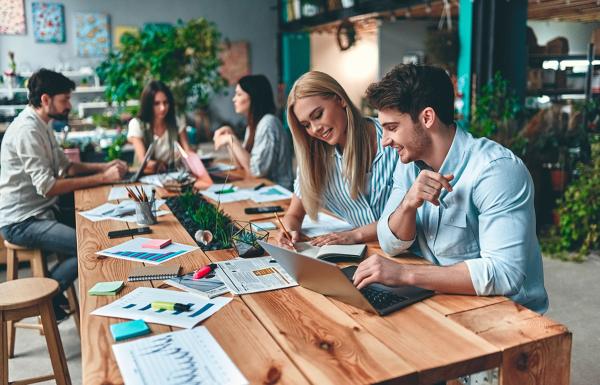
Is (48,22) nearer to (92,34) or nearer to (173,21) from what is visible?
(92,34)

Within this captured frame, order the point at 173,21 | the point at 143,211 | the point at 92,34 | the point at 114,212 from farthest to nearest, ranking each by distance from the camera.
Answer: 1. the point at 173,21
2. the point at 92,34
3. the point at 114,212
4. the point at 143,211

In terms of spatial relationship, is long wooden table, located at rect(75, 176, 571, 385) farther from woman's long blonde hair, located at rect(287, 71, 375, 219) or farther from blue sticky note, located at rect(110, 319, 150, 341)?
woman's long blonde hair, located at rect(287, 71, 375, 219)

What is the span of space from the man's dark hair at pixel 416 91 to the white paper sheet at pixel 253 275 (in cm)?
61

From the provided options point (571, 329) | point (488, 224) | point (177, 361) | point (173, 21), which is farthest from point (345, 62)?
point (177, 361)

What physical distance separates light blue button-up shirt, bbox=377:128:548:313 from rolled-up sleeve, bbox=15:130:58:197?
217 cm

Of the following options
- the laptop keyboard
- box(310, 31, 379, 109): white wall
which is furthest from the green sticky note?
box(310, 31, 379, 109): white wall

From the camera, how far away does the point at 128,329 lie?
4.52 feet

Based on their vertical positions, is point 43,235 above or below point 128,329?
below

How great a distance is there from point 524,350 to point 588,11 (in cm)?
446

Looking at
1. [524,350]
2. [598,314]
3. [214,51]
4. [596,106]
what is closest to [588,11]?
[596,106]

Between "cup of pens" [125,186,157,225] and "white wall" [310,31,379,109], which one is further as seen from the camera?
"white wall" [310,31,379,109]

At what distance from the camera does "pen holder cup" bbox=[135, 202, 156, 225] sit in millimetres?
2518

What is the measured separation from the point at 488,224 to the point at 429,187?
7.8 inches

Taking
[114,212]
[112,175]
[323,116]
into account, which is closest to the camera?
[323,116]
